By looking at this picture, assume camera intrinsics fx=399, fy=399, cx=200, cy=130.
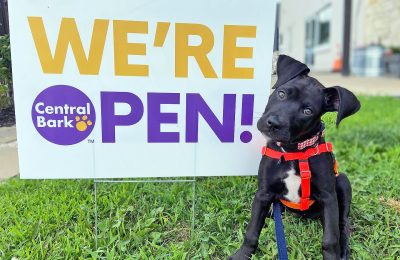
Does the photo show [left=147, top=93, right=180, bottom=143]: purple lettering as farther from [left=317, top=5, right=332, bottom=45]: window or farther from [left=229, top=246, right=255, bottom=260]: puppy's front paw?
[left=317, top=5, right=332, bottom=45]: window

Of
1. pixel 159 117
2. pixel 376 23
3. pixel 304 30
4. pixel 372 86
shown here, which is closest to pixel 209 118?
pixel 159 117

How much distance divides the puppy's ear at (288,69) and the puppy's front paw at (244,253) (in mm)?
890

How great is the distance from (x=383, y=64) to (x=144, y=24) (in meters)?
14.2

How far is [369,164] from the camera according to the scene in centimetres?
363

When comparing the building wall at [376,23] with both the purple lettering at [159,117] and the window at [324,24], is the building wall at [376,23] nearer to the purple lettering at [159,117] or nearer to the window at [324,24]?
the window at [324,24]

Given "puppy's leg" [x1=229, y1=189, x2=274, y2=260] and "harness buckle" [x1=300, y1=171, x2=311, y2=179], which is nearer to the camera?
"harness buckle" [x1=300, y1=171, x2=311, y2=179]

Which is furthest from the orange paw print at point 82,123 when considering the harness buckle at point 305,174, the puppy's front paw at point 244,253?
the harness buckle at point 305,174

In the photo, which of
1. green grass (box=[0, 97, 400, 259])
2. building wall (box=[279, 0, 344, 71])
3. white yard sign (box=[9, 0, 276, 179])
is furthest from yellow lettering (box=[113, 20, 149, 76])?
building wall (box=[279, 0, 344, 71])

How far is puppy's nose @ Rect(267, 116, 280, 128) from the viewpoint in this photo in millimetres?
1827

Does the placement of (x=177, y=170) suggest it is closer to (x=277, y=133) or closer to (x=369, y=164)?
(x=277, y=133)

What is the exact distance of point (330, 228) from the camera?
2.01m

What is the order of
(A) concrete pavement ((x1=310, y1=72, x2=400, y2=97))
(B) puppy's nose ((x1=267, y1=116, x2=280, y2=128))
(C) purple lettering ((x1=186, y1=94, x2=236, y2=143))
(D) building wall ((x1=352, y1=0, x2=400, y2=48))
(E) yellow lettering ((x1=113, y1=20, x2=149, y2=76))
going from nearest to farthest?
1. (B) puppy's nose ((x1=267, y1=116, x2=280, y2=128))
2. (E) yellow lettering ((x1=113, y1=20, x2=149, y2=76))
3. (C) purple lettering ((x1=186, y1=94, x2=236, y2=143))
4. (A) concrete pavement ((x1=310, y1=72, x2=400, y2=97))
5. (D) building wall ((x1=352, y1=0, x2=400, y2=48))

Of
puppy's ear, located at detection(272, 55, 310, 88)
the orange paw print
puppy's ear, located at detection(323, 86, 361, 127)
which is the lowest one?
the orange paw print

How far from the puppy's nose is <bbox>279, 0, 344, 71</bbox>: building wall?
1153cm
